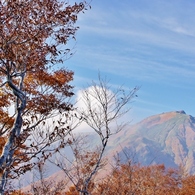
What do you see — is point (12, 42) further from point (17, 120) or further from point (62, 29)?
point (17, 120)

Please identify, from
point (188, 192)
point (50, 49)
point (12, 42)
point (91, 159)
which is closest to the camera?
point (12, 42)

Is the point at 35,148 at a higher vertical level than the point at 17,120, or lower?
lower

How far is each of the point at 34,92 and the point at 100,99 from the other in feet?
13.6

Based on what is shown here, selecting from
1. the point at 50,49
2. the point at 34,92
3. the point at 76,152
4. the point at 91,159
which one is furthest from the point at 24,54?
the point at 91,159

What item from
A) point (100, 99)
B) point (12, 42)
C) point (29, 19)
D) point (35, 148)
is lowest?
point (35, 148)

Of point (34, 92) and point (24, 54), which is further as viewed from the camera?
point (34, 92)

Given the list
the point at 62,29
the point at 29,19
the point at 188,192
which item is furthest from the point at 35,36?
the point at 188,192

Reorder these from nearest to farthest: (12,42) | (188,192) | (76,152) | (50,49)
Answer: (12,42) < (50,49) < (76,152) < (188,192)

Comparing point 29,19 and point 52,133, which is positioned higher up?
point 29,19

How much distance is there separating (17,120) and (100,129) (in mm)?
2051

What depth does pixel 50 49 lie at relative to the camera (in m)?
6.76

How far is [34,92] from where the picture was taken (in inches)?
440

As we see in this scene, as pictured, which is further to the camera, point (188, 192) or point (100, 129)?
point (188, 192)

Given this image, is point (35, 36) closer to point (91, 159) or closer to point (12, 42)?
point (12, 42)
